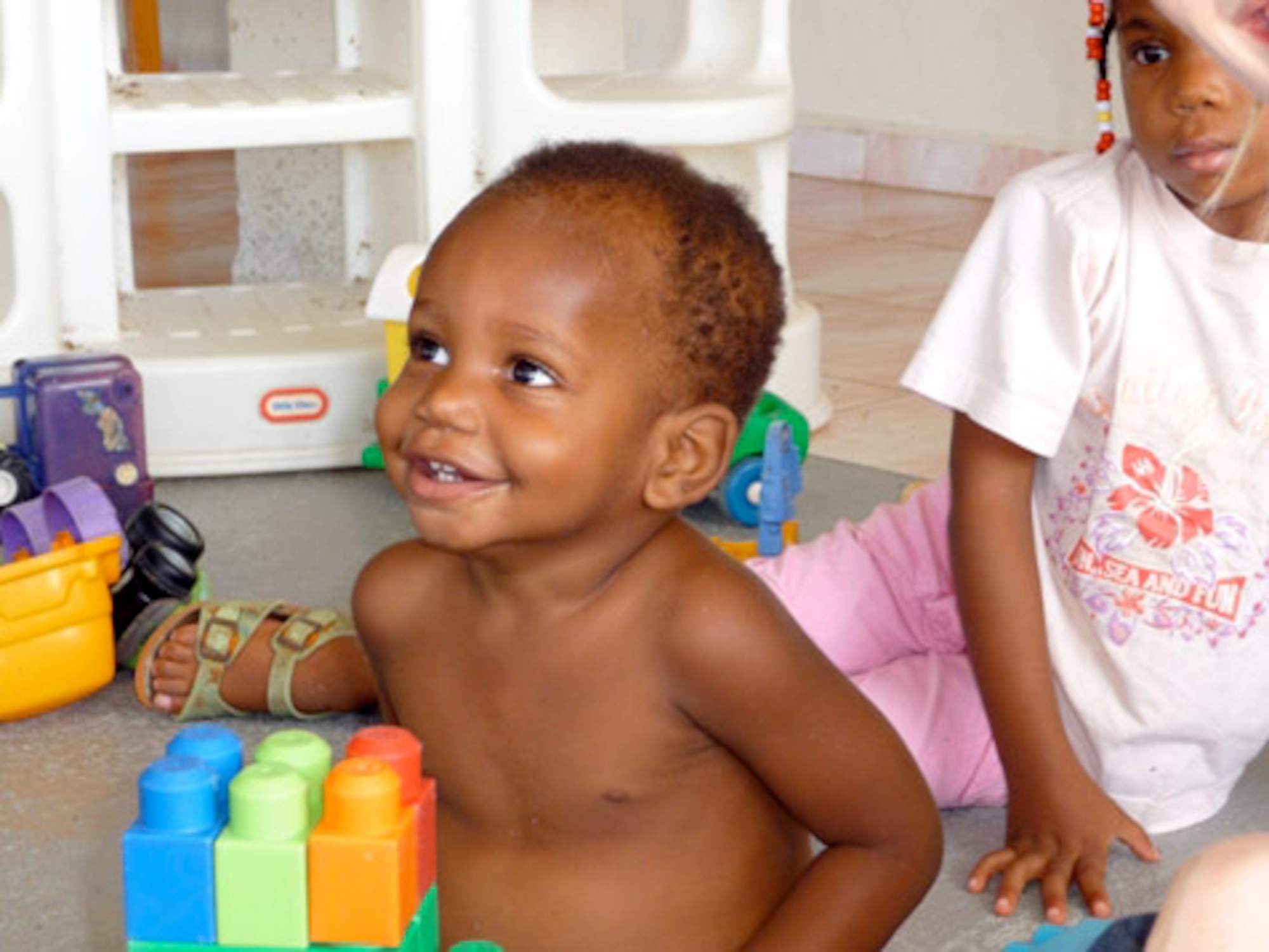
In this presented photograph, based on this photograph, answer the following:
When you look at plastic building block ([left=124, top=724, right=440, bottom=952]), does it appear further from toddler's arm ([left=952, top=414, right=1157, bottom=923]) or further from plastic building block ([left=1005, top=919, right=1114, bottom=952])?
toddler's arm ([left=952, top=414, right=1157, bottom=923])

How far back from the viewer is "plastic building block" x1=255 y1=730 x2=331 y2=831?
771 millimetres

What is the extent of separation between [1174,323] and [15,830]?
2.33 ft

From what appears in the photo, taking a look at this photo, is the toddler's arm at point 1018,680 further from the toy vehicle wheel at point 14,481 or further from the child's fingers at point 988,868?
the toy vehicle wheel at point 14,481

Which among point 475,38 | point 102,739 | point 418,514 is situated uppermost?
point 475,38

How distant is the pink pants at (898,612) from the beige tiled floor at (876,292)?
0.50m

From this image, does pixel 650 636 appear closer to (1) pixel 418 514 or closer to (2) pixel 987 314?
(1) pixel 418 514

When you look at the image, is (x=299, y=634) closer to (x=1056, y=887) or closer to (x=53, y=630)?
(x=53, y=630)

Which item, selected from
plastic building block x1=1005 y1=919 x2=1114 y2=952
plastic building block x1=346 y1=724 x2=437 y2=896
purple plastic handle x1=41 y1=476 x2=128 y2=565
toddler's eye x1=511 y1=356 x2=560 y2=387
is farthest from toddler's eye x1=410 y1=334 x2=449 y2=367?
purple plastic handle x1=41 y1=476 x2=128 y2=565

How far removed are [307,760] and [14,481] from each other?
2.64ft

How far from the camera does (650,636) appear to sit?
890mm

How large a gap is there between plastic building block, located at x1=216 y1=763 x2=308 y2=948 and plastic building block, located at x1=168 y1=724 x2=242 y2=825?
12 mm

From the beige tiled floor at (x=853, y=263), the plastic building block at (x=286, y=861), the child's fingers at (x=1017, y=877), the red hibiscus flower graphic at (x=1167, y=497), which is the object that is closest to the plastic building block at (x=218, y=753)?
the plastic building block at (x=286, y=861)

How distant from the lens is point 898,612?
4.38ft

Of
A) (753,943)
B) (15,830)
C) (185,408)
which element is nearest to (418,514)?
(753,943)
